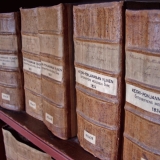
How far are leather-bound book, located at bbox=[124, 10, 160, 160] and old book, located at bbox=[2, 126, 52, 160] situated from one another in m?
0.35

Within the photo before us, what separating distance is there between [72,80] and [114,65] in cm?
18

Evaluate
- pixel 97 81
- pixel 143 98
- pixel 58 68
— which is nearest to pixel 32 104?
pixel 58 68

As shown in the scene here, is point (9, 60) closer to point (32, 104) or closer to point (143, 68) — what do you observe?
point (32, 104)

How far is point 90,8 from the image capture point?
1.66 ft

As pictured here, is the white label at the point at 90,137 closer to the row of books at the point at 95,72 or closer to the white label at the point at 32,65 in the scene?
the row of books at the point at 95,72

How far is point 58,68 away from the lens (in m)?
0.62

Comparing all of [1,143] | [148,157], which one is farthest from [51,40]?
[1,143]

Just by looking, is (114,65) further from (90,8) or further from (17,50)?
(17,50)

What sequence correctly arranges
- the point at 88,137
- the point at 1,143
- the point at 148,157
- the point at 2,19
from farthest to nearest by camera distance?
the point at 1,143 < the point at 2,19 < the point at 88,137 < the point at 148,157

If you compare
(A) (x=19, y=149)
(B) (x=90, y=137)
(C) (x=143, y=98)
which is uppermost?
(C) (x=143, y=98)

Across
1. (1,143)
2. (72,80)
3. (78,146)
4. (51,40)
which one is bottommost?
(1,143)

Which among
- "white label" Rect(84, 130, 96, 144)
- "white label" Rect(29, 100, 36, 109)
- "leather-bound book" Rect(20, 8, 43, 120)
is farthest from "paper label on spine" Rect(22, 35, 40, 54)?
"white label" Rect(84, 130, 96, 144)

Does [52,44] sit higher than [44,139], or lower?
higher

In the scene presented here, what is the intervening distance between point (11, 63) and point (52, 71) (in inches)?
9.6
